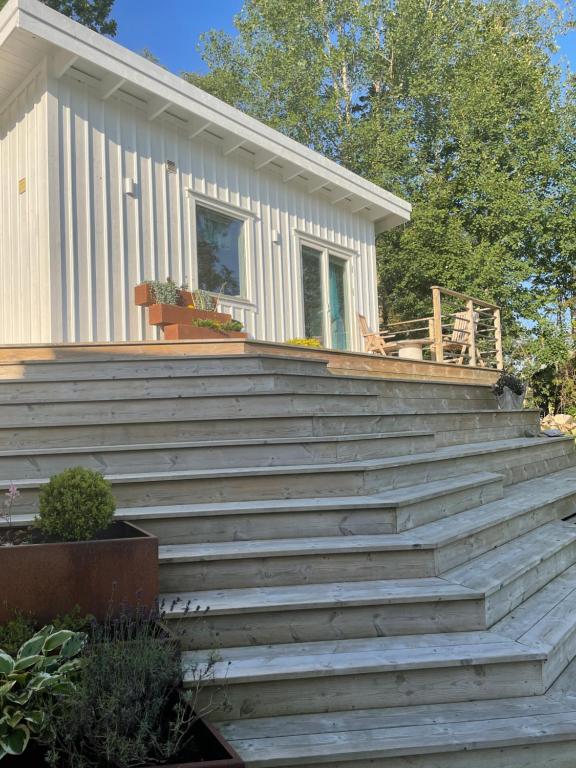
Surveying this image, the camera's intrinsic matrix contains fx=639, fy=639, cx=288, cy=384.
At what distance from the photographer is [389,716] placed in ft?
7.29

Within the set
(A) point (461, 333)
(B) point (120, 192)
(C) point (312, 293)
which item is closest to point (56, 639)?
(B) point (120, 192)

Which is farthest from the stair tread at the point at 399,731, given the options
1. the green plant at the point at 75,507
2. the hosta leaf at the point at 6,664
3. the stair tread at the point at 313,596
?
the green plant at the point at 75,507

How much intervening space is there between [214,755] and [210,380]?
2.70 meters

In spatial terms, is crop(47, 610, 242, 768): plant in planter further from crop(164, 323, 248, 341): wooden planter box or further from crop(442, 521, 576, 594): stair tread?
crop(164, 323, 248, 341): wooden planter box

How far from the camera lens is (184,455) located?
3.49 meters

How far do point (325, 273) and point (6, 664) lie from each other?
701 centimetres

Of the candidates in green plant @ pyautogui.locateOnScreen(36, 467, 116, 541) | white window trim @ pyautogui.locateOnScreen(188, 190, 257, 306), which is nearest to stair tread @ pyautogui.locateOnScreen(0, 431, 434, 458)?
green plant @ pyautogui.locateOnScreen(36, 467, 116, 541)

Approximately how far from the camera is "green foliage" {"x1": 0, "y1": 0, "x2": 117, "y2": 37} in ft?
50.3

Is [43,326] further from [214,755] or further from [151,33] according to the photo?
[151,33]

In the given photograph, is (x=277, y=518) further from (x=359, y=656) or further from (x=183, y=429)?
(x=183, y=429)

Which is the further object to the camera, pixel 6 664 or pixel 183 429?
pixel 183 429

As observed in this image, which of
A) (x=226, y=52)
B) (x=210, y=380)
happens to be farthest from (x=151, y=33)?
(x=210, y=380)

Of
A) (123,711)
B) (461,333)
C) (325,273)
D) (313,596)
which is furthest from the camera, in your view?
(461,333)

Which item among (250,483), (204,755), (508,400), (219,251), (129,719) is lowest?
(204,755)
